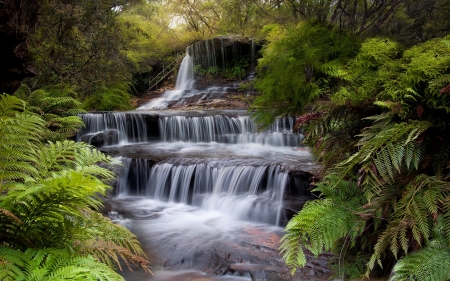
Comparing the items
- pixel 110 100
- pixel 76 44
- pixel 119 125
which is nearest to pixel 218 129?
pixel 119 125

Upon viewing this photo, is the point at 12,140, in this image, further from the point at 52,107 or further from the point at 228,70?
the point at 228,70

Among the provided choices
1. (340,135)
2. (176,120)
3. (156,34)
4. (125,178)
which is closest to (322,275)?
(340,135)

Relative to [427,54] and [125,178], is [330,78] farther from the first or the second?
[125,178]

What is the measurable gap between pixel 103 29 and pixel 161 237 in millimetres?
6138

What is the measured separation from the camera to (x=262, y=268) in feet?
14.9

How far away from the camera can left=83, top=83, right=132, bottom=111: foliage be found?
15.3m

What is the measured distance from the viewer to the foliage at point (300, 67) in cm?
471

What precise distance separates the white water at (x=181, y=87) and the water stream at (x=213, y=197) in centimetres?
632

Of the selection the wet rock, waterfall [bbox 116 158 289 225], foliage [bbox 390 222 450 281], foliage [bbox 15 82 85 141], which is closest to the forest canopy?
foliage [bbox 390 222 450 281]

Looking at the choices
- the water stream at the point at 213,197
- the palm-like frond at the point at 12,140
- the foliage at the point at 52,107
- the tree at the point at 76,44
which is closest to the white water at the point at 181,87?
the water stream at the point at 213,197

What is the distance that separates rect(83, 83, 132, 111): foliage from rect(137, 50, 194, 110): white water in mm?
1368

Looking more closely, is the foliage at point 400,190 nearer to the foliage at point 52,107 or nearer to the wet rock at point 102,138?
the foliage at point 52,107

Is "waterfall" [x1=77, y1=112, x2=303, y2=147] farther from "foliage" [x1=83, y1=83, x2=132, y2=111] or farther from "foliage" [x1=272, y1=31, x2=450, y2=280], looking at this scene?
"foliage" [x1=272, y1=31, x2=450, y2=280]

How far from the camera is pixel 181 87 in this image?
71.7ft
